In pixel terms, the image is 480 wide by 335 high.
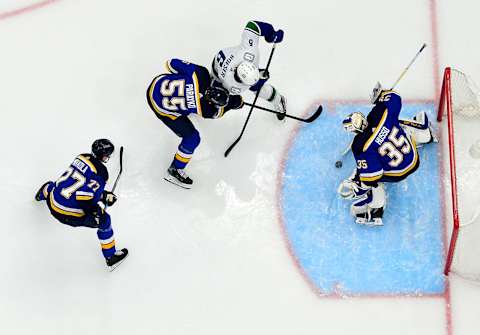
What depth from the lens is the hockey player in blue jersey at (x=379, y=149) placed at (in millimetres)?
4750

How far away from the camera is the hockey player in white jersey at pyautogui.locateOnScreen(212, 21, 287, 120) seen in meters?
4.67

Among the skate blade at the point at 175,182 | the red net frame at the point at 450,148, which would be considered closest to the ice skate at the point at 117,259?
the skate blade at the point at 175,182

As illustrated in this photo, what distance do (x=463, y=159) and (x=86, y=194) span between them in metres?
2.42

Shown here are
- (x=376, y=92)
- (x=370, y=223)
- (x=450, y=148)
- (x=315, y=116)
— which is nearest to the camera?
(x=450, y=148)

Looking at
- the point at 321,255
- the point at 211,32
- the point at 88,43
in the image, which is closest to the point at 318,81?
the point at 211,32

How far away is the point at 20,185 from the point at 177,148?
108 centimetres

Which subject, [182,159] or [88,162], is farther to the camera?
[182,159]

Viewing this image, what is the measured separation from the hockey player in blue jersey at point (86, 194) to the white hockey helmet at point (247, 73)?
2.86 feet

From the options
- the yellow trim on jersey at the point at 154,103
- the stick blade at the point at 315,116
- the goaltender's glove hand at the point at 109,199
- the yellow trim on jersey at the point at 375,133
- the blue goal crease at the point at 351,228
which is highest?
the yellow trim on jersey at the point at 154,103

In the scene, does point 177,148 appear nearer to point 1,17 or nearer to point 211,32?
point 211,32

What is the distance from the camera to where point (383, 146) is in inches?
187

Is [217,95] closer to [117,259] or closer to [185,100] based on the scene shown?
[185,100]

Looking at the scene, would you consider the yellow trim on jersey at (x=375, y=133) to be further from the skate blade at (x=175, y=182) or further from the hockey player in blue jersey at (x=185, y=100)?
the skate blade at (x=175, y=182)

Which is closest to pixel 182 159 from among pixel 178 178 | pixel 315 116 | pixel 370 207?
pixel 178 178
